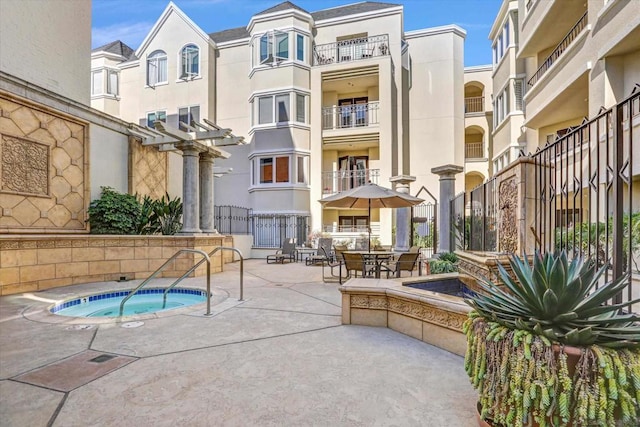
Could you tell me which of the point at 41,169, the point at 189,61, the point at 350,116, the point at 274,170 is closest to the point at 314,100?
the point at 350,116

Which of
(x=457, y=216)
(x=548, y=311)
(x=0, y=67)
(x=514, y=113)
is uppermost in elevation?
(x=514, y=113)

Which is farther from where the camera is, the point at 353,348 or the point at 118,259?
the point at 118,259

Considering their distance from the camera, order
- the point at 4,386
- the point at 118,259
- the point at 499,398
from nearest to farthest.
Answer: the point at 499,398 < the point at 4,386 < the point at 118,259

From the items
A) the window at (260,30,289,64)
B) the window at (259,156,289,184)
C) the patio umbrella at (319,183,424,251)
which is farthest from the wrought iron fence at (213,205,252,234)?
the window at (260,30,289,64)

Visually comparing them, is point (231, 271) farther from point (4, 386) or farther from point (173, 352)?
point (4, 386)

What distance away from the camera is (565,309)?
2.21 meters

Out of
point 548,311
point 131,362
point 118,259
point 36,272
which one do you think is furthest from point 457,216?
point 36,272

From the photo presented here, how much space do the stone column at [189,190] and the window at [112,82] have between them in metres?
15.5

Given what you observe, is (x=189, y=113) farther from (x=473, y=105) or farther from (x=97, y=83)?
(x=473, y=105)

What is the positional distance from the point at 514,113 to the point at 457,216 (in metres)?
8.56

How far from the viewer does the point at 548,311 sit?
2.23 meters

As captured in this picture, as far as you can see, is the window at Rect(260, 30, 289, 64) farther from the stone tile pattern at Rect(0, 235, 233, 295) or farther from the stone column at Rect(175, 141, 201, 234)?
the stone tile pattern at Rect(0, 235, 233, 295)

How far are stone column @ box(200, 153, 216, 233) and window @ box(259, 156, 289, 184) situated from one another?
6045 mm

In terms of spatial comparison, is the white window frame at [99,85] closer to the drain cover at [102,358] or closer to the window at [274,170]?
the window at [274,170]
